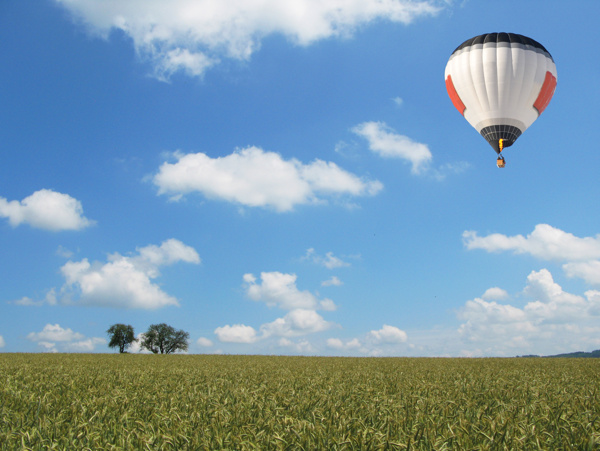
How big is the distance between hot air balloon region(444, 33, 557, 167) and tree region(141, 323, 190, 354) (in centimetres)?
7410

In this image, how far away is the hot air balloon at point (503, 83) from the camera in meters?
34.9

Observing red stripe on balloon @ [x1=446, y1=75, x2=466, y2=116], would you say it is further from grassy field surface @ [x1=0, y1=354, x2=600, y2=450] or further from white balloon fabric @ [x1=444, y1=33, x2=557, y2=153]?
grassy field surface @ [x1=0, y1=354, x2=600, y2=450]

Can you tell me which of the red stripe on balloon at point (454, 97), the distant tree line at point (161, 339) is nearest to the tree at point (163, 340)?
the distant tree line at point (161, 339)

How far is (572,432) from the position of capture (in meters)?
4.94

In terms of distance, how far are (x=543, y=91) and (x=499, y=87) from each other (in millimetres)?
4292

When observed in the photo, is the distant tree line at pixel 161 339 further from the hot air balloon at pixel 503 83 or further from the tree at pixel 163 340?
the hot air balloon at pixel 503 83

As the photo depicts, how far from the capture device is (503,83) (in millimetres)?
34812

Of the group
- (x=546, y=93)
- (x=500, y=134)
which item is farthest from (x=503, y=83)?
(x=546, y=93)

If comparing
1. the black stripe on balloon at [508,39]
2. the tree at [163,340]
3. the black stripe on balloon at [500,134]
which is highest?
the black stripe on balloon at [508,39]

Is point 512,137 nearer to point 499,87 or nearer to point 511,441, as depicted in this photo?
point 499,87

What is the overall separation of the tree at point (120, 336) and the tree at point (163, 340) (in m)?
4.61

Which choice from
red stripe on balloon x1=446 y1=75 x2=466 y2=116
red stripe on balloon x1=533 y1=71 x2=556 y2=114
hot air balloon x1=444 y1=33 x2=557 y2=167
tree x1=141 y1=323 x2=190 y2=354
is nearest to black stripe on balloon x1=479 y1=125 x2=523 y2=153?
hot air balloon x1=444 y1=33 x2=557 y2=167

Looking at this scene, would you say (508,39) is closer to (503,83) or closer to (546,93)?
(503,83)

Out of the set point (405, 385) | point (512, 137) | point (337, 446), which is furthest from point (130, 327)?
point (337, 446)
